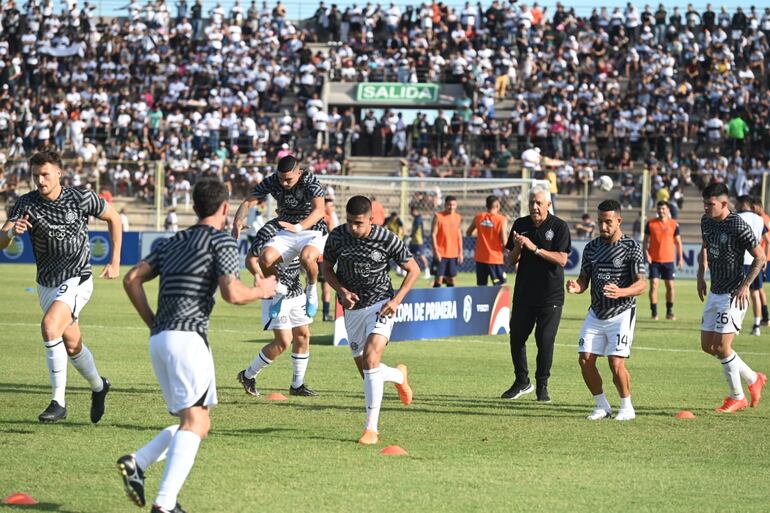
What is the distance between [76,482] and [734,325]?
6.59 metres

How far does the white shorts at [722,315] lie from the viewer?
11234 mm

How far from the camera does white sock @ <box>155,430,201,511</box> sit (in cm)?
634

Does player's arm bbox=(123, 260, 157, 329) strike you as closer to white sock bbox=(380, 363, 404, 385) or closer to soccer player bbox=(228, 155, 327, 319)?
white sock bbox=(380, 363, 404, 385)

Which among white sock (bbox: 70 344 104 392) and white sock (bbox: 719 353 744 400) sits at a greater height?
white sock (bbox: 70 344 104 392)

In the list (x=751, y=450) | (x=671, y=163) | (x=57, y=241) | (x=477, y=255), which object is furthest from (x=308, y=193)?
(x=671, y=163)

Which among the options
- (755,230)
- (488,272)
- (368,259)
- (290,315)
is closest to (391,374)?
(368,259)

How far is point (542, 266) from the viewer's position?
39.8 feet

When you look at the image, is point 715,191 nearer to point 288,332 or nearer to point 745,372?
point 745,372

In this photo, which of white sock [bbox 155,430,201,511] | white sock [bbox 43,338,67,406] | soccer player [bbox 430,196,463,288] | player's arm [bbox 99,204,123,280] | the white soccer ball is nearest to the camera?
white sock [bbox 155,430,201,511]

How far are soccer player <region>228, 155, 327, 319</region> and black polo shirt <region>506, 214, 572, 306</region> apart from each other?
2.00 m

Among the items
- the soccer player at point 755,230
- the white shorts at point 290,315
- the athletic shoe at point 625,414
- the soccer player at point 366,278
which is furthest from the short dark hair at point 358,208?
the soccer player at point 755,230

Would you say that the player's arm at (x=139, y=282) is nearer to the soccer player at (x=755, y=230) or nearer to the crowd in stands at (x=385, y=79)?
the soccer player at (x=755, y=230)

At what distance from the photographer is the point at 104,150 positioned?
1742 inches

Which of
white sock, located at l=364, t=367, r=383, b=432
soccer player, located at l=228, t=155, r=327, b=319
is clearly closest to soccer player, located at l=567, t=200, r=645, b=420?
white sock, located at l=364, t=367, r=383, b=432
